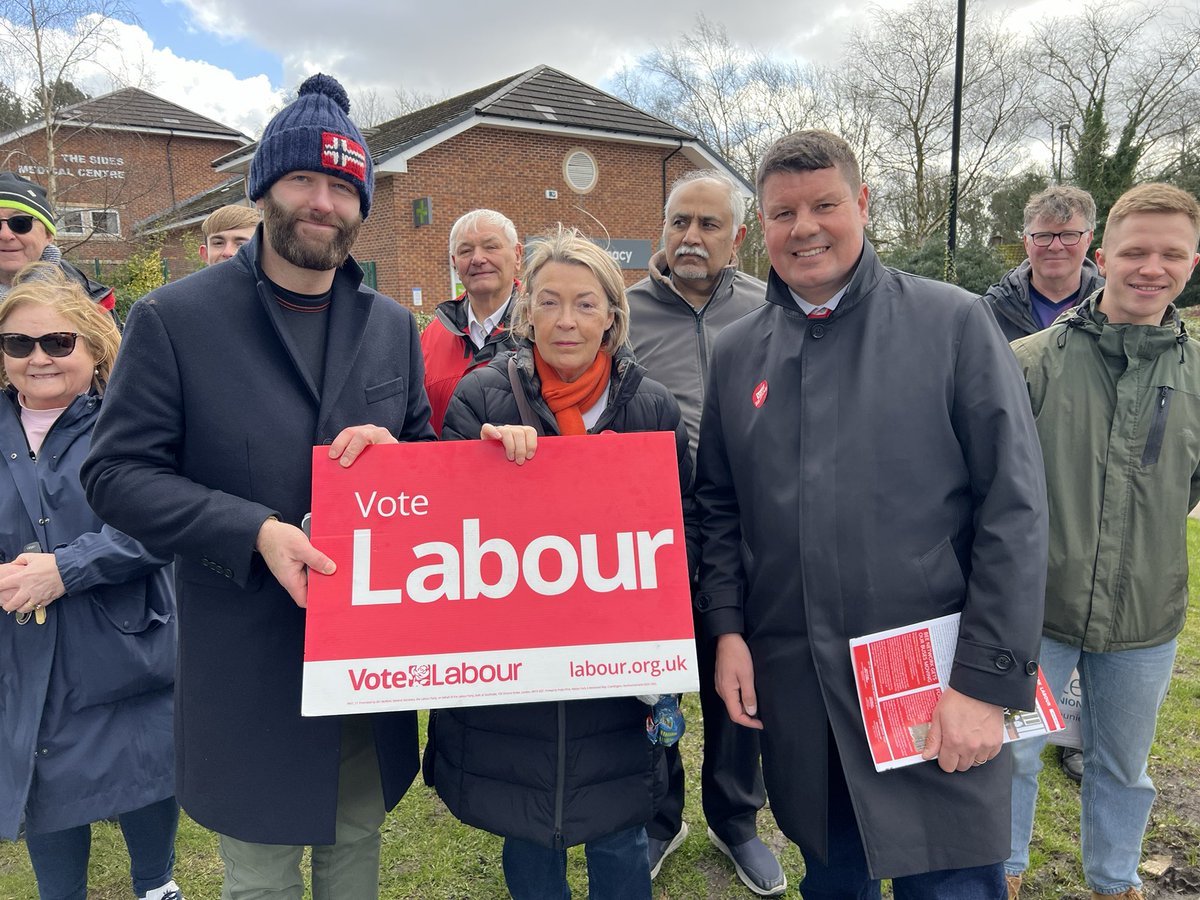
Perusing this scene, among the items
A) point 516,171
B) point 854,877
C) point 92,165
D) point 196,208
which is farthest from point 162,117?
point 854,877

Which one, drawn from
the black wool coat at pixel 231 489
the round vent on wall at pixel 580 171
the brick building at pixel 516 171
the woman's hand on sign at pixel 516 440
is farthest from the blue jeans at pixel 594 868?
the round vent on wall at pixel 580 171

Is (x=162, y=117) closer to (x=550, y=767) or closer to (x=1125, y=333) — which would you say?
(x=550, y=767)

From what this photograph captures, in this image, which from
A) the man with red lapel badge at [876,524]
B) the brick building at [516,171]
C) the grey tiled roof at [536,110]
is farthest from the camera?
the grey tiled roof at [536,110]

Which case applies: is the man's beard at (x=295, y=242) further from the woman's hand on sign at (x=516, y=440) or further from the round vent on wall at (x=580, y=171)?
the round vent on wall at (x=580, y=171)

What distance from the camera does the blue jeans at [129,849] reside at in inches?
97.4

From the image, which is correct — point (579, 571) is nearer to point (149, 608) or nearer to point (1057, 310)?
point (149, 608)

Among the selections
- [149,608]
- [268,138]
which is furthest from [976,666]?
[149,608]

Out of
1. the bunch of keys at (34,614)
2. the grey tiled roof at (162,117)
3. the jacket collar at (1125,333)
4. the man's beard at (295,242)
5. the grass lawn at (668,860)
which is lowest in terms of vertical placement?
the grass lawn at (668,860)

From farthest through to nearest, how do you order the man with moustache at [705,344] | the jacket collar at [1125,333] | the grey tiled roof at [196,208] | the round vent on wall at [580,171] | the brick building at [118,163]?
A: the grey tiled roof at [196,208] < the round vent on wall at [580,171] < the brick building at [118,163] < the man with moustache at [705,344] < the jacket collar at [1125,333]

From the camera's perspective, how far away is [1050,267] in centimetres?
405

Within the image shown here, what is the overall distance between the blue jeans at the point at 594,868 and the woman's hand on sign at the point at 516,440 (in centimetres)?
119

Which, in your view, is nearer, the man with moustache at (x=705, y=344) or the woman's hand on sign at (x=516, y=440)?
the woman's hand on sign at (x=516, y=440)

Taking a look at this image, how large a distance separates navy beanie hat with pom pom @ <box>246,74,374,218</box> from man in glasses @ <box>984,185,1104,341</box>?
333 centimetres

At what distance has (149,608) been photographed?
2510mm
